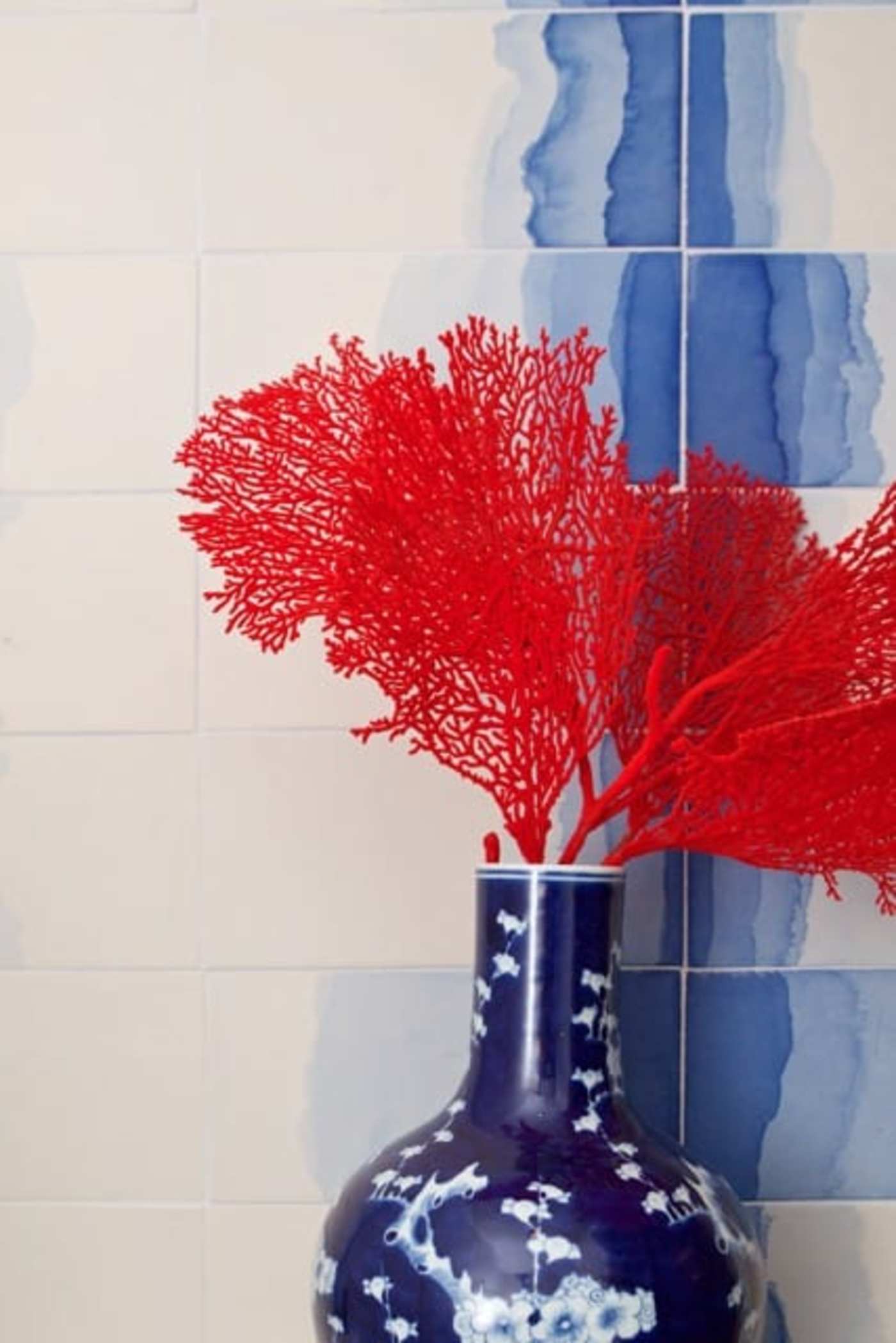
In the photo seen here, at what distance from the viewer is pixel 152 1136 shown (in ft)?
3.63

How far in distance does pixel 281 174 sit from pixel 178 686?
1.06ft

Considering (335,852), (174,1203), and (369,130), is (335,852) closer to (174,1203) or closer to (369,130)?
(174,1203)

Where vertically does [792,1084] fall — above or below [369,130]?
below

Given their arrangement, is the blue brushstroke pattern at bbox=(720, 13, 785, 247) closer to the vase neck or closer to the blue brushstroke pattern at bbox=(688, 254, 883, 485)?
the blue brushstroke pattern at bbox=(688, 254, 883, 485)

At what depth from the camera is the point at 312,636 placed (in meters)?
1.12

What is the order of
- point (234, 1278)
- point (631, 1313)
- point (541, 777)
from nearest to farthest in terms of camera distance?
point (631, 1313), point (541, 777), point (234, 1278)

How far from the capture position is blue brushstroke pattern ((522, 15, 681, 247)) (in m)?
1.14

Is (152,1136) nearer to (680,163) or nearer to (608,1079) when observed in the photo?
(608,1079)

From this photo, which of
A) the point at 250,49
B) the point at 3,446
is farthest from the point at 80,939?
the point at 250,49

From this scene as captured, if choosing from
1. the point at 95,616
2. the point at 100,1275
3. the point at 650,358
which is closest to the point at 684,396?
the point at 650,358

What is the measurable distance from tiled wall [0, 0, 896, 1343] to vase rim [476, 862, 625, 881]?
0.55 feet

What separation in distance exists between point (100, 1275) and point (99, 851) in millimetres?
251

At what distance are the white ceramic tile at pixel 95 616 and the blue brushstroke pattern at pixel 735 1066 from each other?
361 millimetres

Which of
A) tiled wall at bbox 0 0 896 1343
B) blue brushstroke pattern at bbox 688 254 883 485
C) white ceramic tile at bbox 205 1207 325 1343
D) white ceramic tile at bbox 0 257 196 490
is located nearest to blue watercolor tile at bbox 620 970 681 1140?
tiled wall at bbox 0 0 896 1343
